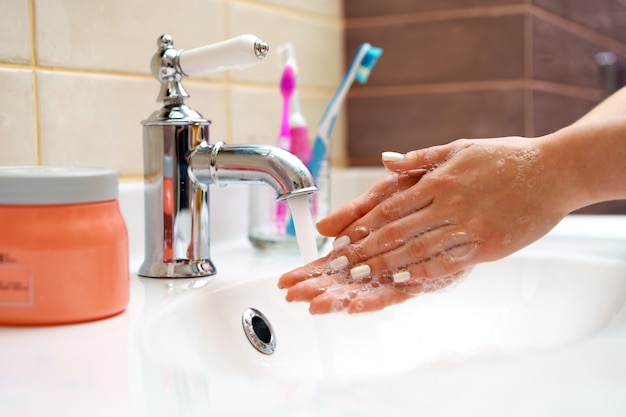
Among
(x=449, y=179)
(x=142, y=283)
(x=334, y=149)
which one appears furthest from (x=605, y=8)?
(x=142, y=283)

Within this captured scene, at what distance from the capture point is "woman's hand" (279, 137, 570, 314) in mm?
568

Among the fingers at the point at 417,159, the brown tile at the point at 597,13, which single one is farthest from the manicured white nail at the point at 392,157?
the brown tile at the point at 597,13

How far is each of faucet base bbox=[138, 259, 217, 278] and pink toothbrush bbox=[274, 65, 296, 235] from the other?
166mm

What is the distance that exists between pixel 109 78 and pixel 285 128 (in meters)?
0.20

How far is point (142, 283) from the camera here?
0.64 m

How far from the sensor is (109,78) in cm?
75

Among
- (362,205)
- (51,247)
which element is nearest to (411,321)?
(362,205)

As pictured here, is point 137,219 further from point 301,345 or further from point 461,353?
point 461,353

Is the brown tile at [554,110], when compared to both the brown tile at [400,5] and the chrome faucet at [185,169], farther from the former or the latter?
the chrome faucet at [185,169]

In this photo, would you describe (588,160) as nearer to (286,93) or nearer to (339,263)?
(339,263)

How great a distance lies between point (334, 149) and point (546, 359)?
845 millimetres

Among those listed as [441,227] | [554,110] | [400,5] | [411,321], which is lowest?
[411,321]

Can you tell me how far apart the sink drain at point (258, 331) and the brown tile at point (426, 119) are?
2.01 ft

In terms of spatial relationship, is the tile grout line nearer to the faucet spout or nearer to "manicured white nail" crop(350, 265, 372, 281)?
the faucet spout
